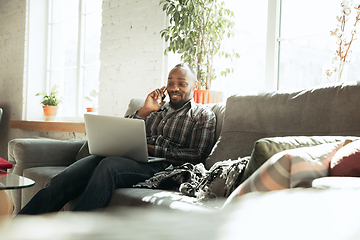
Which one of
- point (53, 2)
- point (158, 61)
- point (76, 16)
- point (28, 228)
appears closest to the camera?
point (28, 228)

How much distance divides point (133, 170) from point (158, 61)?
1.79 m

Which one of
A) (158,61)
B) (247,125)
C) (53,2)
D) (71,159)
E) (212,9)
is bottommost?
(71,159)

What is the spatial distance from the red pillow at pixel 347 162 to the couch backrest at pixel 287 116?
0.57 meters

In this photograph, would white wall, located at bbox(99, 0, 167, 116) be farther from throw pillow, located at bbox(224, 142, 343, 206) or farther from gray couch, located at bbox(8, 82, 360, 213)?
throw pillow, located at bbox(224, 142, 343, 206)

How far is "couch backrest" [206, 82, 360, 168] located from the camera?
4.80 feet

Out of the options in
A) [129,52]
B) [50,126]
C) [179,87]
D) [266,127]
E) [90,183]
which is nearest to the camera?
[90,183]

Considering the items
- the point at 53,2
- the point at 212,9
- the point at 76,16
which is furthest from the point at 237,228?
the point at 53,2

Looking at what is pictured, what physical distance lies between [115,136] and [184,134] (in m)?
0.51

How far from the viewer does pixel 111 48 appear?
3814 mm

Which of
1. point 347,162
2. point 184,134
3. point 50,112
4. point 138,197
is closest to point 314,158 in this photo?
point 347,162

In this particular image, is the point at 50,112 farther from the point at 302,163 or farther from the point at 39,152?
the point at 302,163

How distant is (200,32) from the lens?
2.81m

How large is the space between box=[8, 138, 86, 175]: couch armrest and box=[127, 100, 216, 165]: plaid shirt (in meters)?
0.66

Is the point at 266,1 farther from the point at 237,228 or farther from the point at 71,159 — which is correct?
the point at 237,228
